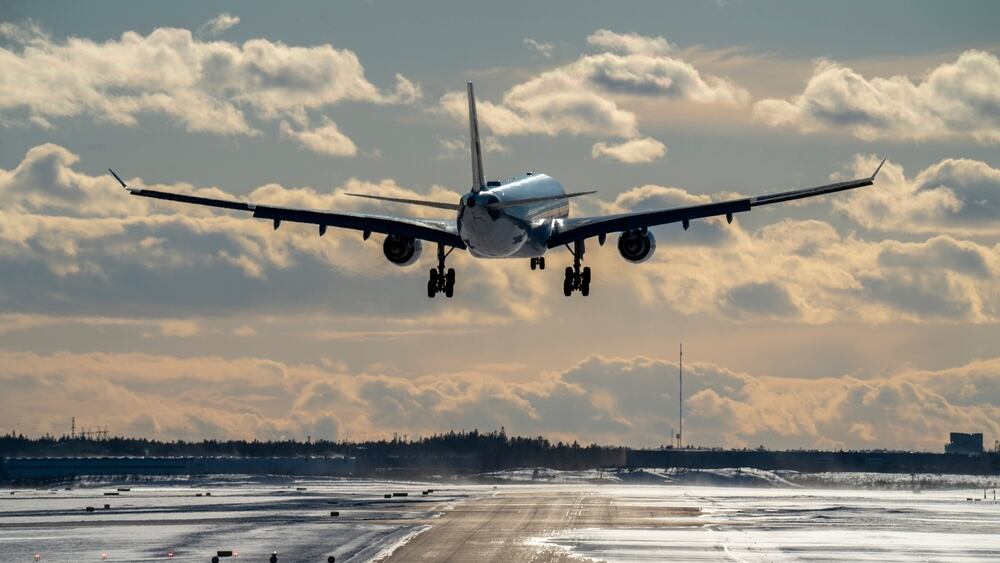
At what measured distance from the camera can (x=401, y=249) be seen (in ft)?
273

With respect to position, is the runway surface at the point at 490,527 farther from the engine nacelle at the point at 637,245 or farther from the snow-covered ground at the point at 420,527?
the engine nacelle at the point at 637,245

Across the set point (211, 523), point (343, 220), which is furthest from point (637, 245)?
point (211, 523)

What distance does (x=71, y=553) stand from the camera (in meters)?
73.1

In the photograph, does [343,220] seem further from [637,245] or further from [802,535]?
[802,535]

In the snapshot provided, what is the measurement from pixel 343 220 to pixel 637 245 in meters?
17.2

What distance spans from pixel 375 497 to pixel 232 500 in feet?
43.7

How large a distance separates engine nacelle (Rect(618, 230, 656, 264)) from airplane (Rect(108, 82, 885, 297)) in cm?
6

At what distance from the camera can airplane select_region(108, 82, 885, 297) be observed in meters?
73.1

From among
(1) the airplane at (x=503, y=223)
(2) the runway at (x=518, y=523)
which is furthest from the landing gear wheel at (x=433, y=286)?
(2) the runway at (x=518, y=523)

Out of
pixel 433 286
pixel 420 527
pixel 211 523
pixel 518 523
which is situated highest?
pixel 433 286

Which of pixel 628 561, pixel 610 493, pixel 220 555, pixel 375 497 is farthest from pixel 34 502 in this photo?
pixel 628 561

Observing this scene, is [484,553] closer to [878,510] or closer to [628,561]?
[628,561]

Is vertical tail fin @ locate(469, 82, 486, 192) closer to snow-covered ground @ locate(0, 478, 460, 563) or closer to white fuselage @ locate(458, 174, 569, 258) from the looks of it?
white fuselage @ locate(458, 174, 569, 258)

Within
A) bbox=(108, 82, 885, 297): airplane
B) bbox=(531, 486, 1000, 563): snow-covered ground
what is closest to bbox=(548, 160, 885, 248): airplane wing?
bbox=(108, 82, 885, 297): airplane
